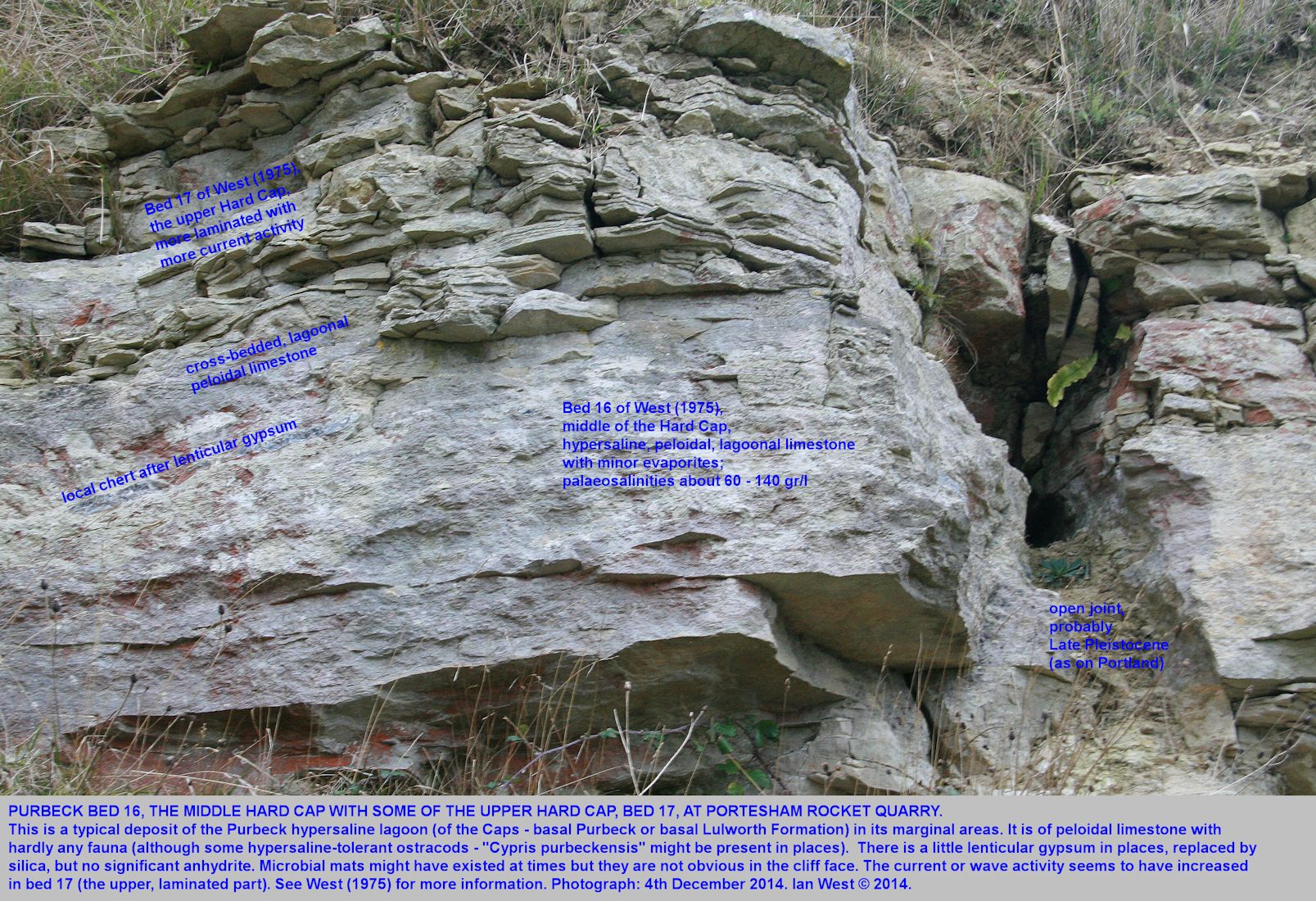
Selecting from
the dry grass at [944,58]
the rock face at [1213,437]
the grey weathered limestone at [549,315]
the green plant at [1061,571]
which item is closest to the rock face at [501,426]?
the grey weathered limestone at [549,315]

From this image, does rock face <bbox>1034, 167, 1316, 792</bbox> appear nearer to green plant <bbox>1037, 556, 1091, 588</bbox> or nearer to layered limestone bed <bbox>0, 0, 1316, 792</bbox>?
layered limestone bed <bbox>0, 0, 1316, 792</bbox>

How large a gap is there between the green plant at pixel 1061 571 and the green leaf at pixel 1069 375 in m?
1.05

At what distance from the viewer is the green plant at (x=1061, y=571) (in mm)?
6203

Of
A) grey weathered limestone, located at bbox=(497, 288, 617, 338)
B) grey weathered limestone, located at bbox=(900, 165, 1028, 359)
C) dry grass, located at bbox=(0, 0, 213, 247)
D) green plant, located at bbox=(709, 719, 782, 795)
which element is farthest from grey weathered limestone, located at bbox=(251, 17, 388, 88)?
green plant, located at bbox=(709, 719, 782, 795)

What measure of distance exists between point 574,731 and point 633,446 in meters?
1.20

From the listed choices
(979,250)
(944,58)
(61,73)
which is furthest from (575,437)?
(944,58)

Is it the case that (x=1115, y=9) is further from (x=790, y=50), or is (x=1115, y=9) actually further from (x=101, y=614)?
(x=101, y=614)

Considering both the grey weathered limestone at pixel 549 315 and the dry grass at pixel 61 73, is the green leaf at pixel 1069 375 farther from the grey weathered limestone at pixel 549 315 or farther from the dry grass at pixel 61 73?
the dry grass at pixel 61 73

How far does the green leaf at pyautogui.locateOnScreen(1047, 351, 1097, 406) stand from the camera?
6.94 meters

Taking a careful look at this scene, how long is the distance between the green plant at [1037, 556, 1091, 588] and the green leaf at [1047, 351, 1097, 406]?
105cm

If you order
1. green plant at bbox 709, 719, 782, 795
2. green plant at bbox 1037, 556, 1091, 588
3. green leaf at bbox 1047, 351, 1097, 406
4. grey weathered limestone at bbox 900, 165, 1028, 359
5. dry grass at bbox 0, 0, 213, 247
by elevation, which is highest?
dry grass at bbox 0, 0, 213, 247

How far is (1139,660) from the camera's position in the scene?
5.62m

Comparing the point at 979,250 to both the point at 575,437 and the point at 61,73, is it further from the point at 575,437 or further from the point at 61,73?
the point at 61,73

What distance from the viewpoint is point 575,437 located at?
16.8ft
